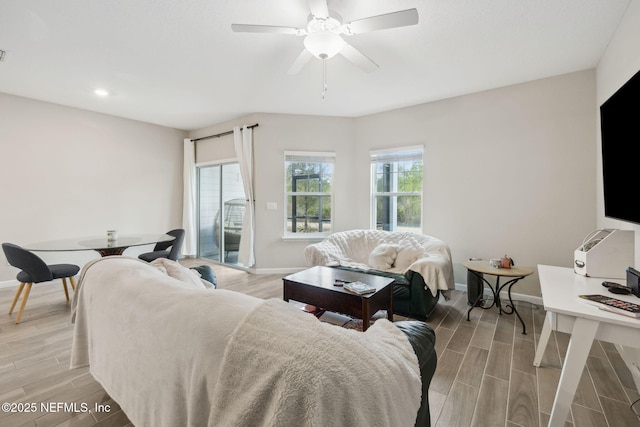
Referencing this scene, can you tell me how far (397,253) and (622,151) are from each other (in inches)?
84.8

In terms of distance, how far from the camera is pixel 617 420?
1.55 metres

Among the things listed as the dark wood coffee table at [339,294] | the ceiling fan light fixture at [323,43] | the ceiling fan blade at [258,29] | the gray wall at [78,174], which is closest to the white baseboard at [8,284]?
the gray wall at [78,174]

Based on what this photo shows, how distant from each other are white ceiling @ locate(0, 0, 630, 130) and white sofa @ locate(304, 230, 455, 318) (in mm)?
1931

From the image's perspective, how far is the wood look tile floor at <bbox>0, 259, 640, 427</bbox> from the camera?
1.58 metres

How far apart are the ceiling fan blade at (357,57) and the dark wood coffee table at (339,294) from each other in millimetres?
1894

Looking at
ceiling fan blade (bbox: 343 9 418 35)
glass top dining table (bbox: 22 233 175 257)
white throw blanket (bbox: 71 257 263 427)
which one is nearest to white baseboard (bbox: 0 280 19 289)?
glass top dining table (bbox: 22 233 175 257)

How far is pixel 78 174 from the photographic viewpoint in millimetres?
4285

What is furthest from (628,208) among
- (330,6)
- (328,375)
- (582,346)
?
(330,6)

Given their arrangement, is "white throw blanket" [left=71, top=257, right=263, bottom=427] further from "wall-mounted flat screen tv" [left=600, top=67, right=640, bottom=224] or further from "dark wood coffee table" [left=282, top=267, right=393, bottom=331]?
"wall-mounted flat screen tv" [left=600, top=67, right=640, bottom=224]

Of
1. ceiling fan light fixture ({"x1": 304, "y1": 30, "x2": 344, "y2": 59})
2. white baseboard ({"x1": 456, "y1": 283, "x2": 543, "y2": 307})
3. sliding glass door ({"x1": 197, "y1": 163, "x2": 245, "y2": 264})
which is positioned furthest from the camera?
sliding glass door ({"x1": 197, "y1": 163, "x2": 245, "y2": 264})

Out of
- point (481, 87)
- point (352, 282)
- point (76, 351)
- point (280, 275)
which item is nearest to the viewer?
point (76, 351)

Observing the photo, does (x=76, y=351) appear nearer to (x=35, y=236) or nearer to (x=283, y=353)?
(x=283, y=353)

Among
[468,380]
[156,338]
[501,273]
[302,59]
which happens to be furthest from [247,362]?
[501,273]

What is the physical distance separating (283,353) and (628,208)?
2182 mm
